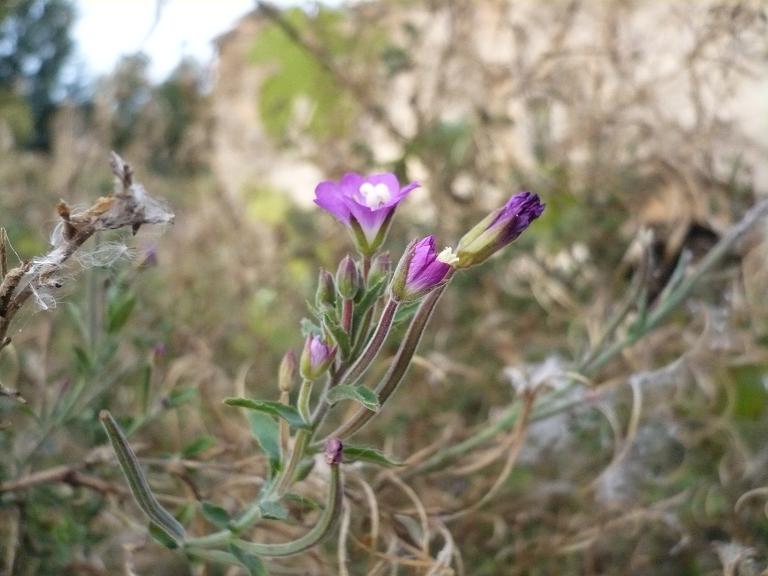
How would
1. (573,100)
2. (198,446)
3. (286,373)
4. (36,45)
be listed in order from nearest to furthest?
1. (286,373)
2. (198,446)
3. (573,100)
4. (36,45)

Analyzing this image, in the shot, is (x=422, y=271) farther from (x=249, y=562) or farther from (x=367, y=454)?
(x=249, y=562)

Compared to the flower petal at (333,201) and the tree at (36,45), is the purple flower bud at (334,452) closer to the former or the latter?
the flower petal at (333,201)

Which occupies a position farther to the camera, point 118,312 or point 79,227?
point 118,312

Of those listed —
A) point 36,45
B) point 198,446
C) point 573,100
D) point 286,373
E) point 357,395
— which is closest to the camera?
point 357,395

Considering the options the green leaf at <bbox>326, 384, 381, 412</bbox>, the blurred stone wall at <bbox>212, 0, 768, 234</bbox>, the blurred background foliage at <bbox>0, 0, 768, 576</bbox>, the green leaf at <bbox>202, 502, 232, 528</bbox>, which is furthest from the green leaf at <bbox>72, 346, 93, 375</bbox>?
the blurred stone wall at <bbox>212, 0, 768, 234</bbox>

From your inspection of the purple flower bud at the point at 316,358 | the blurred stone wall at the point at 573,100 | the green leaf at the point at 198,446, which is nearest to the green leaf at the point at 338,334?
the purple flower bud at the point at 316,358

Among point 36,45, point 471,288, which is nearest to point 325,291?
point 471,288
